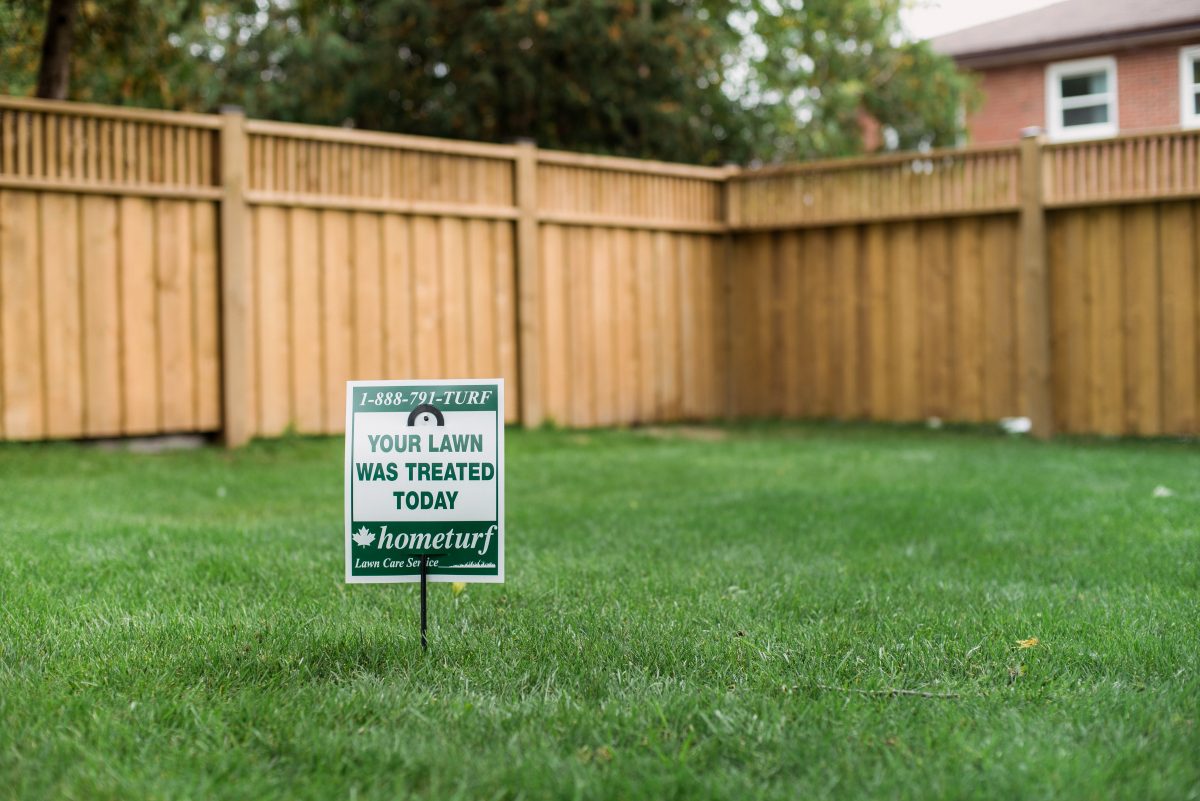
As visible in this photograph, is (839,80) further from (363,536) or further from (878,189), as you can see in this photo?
(363,536)

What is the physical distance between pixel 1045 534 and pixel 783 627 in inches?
95.8

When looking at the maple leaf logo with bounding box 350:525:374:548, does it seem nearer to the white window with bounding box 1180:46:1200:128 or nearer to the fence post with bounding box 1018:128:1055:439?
the fence post with bounding box 1018:128:1055:439

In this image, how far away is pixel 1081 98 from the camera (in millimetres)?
18594

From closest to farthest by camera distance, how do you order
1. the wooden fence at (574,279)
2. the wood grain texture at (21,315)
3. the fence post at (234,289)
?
the wood grain texture at (21,315), the wooden fence at (574,279), the fence post at (234,289)

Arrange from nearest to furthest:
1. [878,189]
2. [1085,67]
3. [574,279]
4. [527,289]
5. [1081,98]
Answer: [527,289] → [574,279] → [878,189] → [1085,67] → [1081,98]

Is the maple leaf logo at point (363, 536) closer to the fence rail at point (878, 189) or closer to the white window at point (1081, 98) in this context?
the fence rail at point (878, 189)

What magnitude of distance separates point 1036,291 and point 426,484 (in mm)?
8424

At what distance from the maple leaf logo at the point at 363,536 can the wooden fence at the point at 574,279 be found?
234 inches

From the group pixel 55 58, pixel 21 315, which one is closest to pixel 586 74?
pixel 55 58

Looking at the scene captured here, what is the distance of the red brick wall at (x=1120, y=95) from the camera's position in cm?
1736

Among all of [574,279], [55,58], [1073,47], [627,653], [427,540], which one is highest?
[1073,47]

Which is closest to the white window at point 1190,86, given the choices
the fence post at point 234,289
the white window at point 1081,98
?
the white window at point 1081,98

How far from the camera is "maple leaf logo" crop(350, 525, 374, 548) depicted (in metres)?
3.85

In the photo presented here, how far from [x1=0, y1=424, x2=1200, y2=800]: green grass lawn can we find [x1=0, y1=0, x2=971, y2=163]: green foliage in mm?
8676
